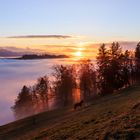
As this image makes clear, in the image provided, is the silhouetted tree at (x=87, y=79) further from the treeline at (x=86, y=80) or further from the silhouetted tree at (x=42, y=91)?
the silhouetted tree at (x=42, y=91)

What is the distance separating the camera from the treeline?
101 meters

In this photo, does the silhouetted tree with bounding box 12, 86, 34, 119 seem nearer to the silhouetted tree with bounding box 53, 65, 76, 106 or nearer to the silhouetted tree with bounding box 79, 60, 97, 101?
the silhouetted tree with bounding box 53, 65, 76, 106

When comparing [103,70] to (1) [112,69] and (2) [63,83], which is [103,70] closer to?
(1) [112,69]

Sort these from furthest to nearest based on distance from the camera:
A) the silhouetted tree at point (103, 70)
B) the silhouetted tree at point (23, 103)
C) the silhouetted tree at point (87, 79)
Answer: the silhouetted tree at point (23, 103), the silhouetted tree at point (87, 79), the silhouetted tree at point (103, 70)

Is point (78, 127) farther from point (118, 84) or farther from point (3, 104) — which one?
point (3, 104)

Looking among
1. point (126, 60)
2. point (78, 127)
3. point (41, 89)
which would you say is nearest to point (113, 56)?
point (126, 60)

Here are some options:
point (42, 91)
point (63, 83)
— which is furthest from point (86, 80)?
point (42, 91)

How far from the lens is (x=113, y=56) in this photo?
11062 centimetres

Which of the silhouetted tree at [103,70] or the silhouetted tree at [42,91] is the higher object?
the silhouetted tree at [103,70]

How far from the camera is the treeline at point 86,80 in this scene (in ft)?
330

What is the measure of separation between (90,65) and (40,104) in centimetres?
2261

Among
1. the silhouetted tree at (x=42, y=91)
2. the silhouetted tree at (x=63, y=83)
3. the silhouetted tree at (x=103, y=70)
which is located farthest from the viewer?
the silhouetted tree at (x=42, y=91)

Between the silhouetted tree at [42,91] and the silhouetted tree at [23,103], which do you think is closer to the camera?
the silhouetted tree at [23,103]

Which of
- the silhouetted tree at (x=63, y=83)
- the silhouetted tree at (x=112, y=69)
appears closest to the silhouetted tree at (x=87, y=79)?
the silhouetted tree at (x=63, y=83)
